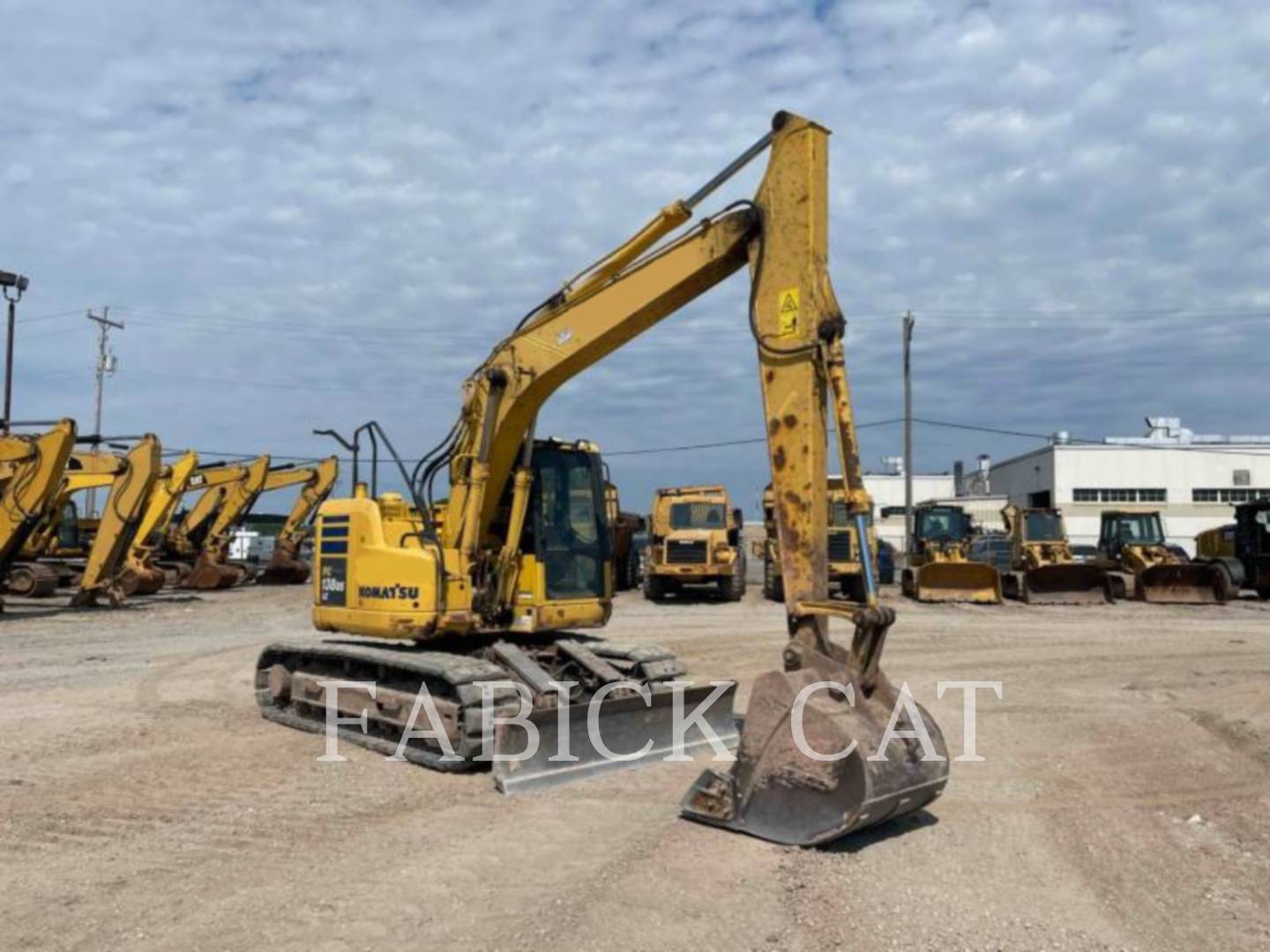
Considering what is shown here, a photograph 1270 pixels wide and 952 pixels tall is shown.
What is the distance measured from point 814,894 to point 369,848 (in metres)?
2.43

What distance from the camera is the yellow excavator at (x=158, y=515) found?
25969 millimetres

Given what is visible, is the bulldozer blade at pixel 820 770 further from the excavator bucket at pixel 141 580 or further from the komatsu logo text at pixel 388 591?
the excavator bucket at pixel 141 580

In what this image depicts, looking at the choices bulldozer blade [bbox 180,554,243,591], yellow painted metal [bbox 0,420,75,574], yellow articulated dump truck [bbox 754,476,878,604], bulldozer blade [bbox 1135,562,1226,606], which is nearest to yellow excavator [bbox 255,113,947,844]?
yellow painted metal [bbox 0,420,75,574]

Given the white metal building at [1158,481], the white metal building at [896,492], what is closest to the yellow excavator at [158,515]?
the white metal building at [896,492]

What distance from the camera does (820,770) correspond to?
5.53 m

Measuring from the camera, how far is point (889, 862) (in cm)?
556

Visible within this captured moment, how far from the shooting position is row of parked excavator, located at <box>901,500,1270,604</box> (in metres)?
24.2

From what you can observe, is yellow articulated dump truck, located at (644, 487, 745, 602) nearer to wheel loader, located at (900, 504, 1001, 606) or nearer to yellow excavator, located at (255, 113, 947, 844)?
wheel loader, located at (900, 504, 1001, 606)

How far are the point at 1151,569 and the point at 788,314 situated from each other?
69.6ft

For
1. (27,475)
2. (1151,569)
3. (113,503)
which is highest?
(27,475)

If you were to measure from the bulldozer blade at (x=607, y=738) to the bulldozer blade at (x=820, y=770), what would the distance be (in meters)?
1.64

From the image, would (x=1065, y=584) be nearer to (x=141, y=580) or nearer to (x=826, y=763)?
(x=826, y=763)

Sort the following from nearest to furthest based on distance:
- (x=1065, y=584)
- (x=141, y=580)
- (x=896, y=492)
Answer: (x=1065, y=584), (x=141, y=580), (x=896, y=492)

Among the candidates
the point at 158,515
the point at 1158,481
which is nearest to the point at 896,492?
the point at 1158,481
